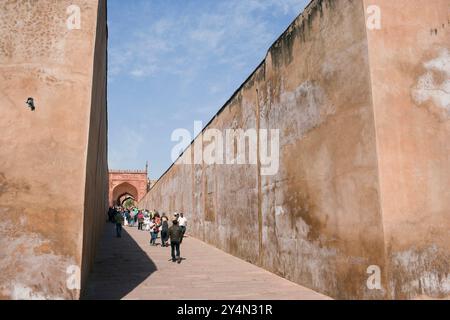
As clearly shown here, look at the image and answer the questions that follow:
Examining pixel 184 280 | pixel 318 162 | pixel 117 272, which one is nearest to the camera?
pixel 318 162

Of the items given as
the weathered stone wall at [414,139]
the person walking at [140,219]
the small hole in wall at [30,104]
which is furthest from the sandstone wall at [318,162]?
the person walking at [140,219]

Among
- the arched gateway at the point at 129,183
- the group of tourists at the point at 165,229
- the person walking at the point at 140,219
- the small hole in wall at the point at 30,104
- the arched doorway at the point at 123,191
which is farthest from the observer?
the arched doorway at the point at 123,191

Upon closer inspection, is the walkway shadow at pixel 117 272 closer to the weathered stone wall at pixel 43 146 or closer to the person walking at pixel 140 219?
the weathered stone wall at pixel 43 146

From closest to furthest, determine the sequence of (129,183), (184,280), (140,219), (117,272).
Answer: (184,280)
(117,272)
(140,219)
(129,183)

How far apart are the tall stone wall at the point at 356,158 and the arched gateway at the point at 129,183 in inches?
1561

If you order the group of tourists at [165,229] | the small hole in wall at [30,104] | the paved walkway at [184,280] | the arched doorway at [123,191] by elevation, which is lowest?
the paved walkway at [184,280]

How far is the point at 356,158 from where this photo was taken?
17.1 feet

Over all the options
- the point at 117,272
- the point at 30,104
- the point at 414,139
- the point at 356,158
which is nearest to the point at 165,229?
the point at 117,272

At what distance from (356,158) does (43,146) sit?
4.26 metres

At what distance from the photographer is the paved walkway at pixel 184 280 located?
579cm

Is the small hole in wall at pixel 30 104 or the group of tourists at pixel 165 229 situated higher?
the small hole in wall at pixel 30 104

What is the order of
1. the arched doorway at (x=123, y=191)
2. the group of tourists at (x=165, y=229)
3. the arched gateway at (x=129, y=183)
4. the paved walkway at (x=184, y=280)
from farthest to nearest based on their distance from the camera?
the arched doorway at (x=123, y=191), the arched gateway at (x=129, y=183), the group of tourists at (x=165, y=229), the paved walkway at (x=184, y=280)

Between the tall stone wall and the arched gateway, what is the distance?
3966cm

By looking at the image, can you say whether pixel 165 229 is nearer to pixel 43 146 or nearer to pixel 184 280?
pixel 184 280
